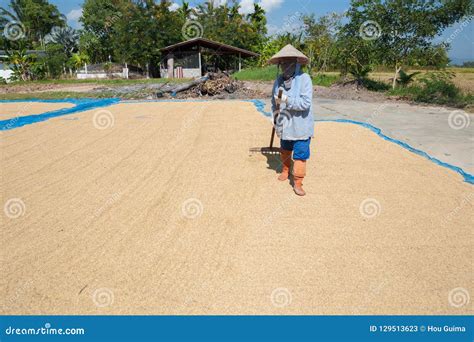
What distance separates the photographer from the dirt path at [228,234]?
172cm

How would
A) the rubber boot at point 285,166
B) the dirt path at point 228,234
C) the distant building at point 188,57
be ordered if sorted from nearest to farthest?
the dirt path at point 228,234, the rubber boot at point 285,166, the distant building at point 188,57

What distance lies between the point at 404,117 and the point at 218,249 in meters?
6.19

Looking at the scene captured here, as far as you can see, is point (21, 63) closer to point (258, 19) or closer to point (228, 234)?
point (258, 19)

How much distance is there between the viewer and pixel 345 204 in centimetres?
275

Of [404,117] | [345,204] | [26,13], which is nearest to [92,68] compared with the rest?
[26,13]

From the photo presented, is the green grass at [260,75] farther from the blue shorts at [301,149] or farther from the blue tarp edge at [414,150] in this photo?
the blue shorts at [301,149]

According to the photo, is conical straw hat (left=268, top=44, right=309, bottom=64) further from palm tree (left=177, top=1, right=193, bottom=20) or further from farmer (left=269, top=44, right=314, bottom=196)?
palm tree (left=177, top=1, right=193, bottom=20)

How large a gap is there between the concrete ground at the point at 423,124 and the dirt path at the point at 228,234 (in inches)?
24.8

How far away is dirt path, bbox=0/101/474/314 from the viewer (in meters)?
1.72

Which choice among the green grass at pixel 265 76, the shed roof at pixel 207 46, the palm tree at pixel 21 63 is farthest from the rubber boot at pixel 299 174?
the palm tree at pixel 21 63

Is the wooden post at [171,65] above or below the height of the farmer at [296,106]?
above

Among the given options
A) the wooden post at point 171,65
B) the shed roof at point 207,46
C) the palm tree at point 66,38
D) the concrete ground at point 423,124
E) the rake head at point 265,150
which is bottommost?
the rake head at point 265,150

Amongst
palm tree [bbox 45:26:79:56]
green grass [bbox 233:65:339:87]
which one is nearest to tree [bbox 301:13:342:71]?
green grass [bbox 233:65:339:87]
